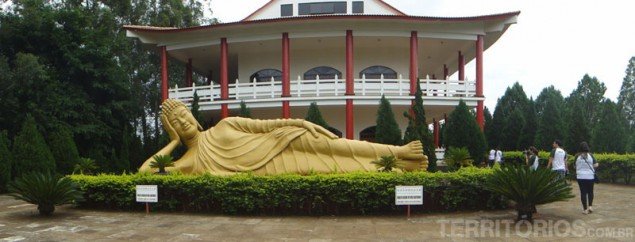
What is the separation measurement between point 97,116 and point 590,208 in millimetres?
18037

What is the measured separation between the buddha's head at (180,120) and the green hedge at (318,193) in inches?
79.3

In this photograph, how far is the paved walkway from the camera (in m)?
7.45

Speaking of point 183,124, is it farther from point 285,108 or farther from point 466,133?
point 466,133

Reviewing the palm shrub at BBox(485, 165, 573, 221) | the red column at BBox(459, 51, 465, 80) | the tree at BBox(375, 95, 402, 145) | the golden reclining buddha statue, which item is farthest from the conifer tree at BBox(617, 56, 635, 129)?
the palm shrub at BBox(485, 165, 573, 221)

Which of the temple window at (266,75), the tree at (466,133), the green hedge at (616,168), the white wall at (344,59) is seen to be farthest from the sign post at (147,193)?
the temple window at (266,75)

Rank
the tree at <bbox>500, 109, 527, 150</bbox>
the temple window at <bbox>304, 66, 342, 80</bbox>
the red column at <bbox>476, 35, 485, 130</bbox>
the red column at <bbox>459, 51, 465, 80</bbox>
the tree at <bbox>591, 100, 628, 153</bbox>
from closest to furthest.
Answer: the tree at <bbox>591, 100, 628, 153</bbox>, the red column at <bbox>476, 35, 485, 130</bbox>, the temple window at <bbox>304, 66, 342, 80</bbox>, the red column at <bbox>459, 51, 465, 80</bbox>, the tree at <bbox>500, 109, 527, 150</bbox>

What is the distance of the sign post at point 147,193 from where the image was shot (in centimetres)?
984

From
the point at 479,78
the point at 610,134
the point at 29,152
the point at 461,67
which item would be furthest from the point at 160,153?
the point at 610,134

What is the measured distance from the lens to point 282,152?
10.9m

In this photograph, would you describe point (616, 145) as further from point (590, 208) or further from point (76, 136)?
point (76, 136)

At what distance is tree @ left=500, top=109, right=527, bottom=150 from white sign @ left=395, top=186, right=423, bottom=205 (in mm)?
18108

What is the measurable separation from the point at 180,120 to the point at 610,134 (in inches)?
A: 651

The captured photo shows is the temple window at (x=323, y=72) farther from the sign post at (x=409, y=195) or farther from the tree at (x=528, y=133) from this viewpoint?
the sign post at (x=409, y=195)

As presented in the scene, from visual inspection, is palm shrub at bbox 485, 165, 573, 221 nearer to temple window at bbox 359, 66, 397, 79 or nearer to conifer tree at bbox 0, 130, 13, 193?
conifer tree at bbox 0, 130, 13, 193
